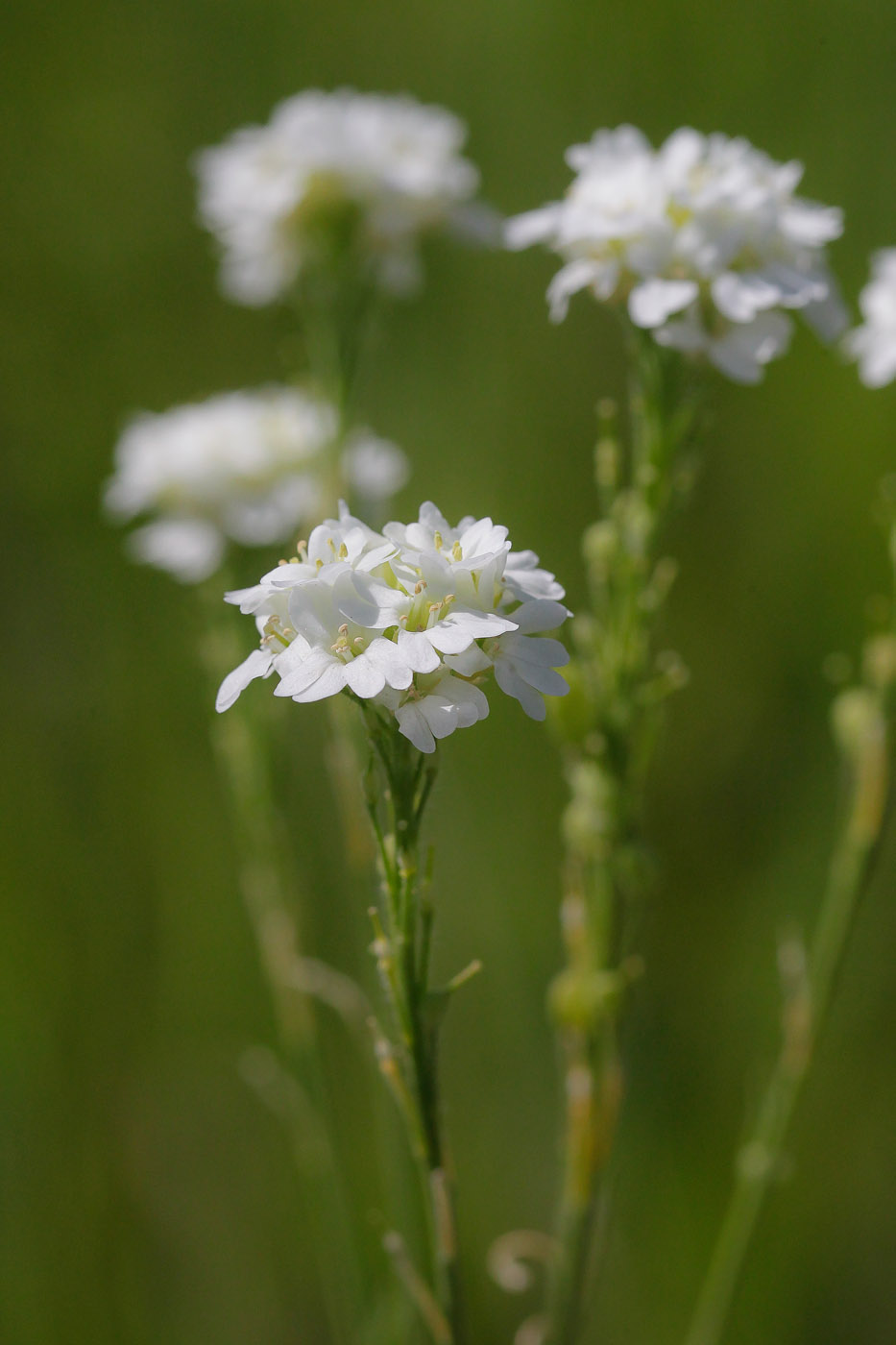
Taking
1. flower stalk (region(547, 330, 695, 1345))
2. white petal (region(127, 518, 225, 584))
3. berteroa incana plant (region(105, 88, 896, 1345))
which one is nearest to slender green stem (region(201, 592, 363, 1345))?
berteroa incana plant (region(105, 88, 896, 1345))

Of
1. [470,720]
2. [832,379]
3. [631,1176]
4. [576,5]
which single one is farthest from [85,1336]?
[576,5]

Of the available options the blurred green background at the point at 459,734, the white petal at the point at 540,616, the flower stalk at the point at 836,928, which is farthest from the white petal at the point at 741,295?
the blurred green background at the point at 459,734

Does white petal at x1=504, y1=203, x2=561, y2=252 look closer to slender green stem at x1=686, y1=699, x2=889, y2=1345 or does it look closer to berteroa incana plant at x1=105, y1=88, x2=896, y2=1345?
berteroa incana plant at x1=105, y1=88, x2=896, y2=1345

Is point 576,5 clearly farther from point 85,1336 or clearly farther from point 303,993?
point 85,1336

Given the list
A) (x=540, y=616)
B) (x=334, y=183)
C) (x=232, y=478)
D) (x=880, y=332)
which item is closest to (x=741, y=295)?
(x=880, y=332)

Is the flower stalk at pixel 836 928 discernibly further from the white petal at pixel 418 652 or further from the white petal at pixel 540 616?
the white petal at pixel 418 652

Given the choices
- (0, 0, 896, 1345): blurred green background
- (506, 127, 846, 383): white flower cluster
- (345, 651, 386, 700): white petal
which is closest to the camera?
(345, 651, 386, 700): white petal

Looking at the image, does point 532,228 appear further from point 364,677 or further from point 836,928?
point 836,928
